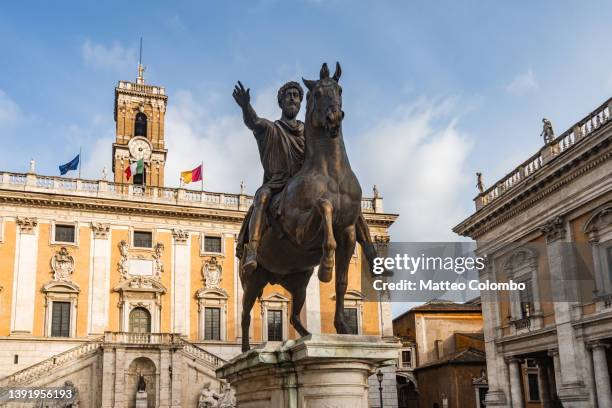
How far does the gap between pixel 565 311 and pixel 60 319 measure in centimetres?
2417

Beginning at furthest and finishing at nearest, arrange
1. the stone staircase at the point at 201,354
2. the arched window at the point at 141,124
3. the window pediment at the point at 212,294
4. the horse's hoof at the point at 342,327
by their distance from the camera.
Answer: the arched window at the point at 141,124, the window pediment at the point at 212,294, the stone staircase at the point at 201,354, the horse's hoof at the point at 342,327

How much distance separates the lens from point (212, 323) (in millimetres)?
36812

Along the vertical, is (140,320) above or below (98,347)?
above

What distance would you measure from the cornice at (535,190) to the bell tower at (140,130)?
2397 centimetres

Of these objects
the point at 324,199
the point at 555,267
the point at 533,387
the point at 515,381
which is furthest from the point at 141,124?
the point at 324,199

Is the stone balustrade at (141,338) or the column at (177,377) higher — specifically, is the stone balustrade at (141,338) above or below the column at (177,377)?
above

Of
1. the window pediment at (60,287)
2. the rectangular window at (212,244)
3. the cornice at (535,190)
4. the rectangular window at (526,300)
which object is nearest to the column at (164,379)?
the window pediment at (60,287)

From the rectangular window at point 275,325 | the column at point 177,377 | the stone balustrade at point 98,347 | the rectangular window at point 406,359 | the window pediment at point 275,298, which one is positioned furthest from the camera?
the rectangular window at point 406,359

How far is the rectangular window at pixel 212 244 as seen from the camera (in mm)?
38156

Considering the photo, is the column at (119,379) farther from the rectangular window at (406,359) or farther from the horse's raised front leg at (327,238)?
the horse's raised front leg at (327,238)

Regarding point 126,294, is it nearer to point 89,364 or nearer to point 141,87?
point 89,364

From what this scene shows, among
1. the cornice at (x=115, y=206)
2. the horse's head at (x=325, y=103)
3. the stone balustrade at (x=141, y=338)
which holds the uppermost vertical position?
the cornice at (x=115, y=206)

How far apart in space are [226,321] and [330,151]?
32165 millimetres

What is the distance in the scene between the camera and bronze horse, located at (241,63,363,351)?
18.4 ft
